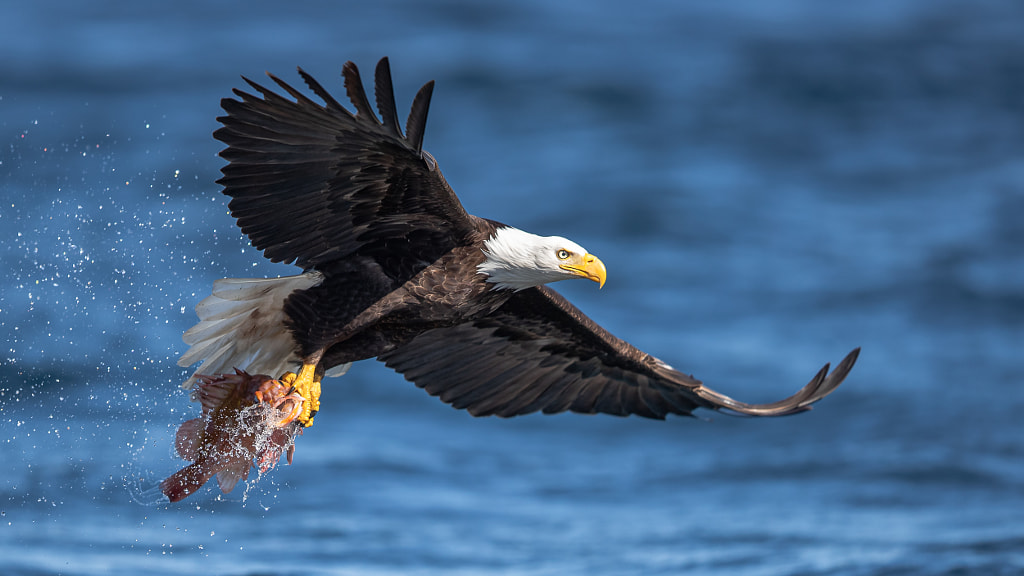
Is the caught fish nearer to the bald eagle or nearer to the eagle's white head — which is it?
the bald eagle

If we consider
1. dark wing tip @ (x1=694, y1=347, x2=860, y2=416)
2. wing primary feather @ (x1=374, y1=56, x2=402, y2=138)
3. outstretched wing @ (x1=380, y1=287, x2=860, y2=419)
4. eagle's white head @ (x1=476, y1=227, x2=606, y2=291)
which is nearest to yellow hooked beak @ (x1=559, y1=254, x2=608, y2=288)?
eagle's white head @ (x1=476, y1=227, x2=606, y2=291)

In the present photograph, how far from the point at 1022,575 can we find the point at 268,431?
5827mm

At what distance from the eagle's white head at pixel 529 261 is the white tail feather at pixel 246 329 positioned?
963 millimetres

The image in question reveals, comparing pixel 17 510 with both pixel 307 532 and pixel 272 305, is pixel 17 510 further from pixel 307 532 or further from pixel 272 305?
pixel 272 305

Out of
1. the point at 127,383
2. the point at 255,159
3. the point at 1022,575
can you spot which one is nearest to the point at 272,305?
the point at 255,159

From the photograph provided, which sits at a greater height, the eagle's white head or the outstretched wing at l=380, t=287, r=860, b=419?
the eagle's white head

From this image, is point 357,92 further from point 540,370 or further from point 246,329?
point 540,370

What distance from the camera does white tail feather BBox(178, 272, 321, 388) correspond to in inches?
277

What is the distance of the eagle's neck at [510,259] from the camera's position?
21.4 feet

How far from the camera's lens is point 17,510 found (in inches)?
343

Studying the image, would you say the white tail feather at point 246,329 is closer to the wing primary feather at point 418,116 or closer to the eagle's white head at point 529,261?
the eagle's white head at point 529,261

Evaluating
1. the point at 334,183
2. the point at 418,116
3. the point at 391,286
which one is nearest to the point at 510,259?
the point at 391,286

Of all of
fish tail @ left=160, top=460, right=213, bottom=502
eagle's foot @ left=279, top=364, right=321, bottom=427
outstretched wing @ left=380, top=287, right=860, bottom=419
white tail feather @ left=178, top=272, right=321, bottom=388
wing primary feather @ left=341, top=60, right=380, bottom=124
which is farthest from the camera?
outstretched wing @ left=380, top=287, right=860, bottom=419

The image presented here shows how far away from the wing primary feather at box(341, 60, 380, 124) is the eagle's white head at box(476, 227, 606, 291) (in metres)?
1.03
